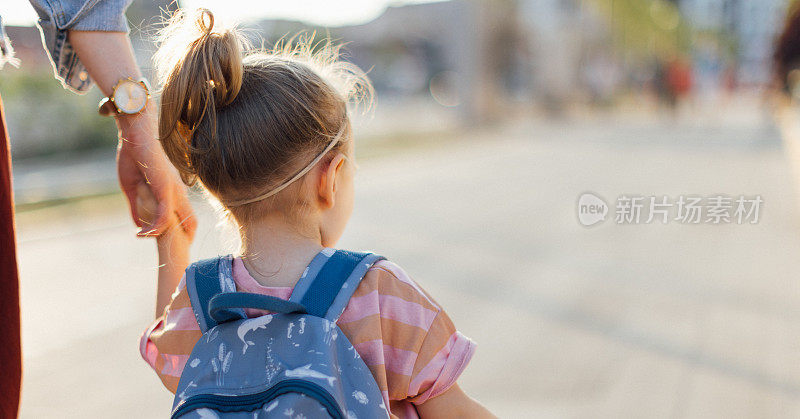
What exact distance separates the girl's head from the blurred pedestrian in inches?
7.1

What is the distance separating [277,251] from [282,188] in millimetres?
117

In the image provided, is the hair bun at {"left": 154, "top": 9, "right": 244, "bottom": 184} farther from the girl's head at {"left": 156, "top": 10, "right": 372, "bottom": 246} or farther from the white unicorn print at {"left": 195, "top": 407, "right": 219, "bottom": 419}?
the white unicorn print at {"left": 195, "top": 407, "right": 219, "bottom": 419}

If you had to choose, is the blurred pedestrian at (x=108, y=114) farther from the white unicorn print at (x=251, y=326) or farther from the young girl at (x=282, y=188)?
the white unicorn print at (x=251, y=326)

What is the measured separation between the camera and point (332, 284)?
1213 millimetres

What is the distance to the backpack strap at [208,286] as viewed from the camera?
1227 mm

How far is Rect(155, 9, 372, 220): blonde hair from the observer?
124 centimetres

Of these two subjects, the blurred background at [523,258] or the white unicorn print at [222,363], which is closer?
the white unicorn print at [222,363]

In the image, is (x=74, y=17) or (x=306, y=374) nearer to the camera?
(x=306, y=374)

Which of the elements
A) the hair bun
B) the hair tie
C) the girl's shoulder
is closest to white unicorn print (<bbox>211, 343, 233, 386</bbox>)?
the girl's shoulder

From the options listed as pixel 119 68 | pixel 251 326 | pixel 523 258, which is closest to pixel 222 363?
pixel 251 326

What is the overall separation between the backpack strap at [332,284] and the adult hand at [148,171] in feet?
1.51

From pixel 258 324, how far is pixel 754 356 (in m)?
3.09

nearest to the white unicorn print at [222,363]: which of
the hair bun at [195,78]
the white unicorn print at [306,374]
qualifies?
the white unicorn print at [306,374]

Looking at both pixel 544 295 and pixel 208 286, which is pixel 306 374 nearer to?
pixel 208 286
